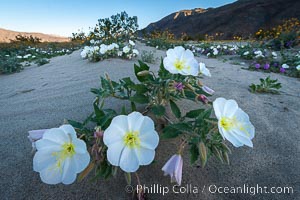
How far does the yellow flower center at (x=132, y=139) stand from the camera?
0.72 metres

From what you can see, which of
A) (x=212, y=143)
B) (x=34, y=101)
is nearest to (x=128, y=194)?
(x=212, y=143)

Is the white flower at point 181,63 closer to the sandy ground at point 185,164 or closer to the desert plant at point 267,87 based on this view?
the sandy ground at point 185,164

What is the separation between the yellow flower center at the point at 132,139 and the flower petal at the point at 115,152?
0.02 meters

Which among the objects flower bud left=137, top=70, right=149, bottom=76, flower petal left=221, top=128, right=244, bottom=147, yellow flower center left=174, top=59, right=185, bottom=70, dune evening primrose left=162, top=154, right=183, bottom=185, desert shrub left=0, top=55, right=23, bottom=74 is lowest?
desert shrub left=0, top=55, right=23, bottom=74

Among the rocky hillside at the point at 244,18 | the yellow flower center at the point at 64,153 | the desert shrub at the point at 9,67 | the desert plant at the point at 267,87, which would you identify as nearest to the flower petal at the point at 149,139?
the yellow flower center at the point at 64,153

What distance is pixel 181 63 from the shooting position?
109 centimetres

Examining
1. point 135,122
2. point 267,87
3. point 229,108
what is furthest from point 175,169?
point 267,87

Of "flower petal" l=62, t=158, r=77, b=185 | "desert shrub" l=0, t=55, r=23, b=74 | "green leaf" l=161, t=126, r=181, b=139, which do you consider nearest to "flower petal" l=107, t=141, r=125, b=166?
"flower petal" l=62, t=158, r=77, b=185

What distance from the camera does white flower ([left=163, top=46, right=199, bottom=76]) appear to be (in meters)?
1.01

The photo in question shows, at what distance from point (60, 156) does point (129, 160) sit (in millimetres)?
244

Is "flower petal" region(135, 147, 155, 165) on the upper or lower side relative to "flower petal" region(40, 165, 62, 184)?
upper

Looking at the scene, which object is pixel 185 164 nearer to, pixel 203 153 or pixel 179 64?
pixel 203 153

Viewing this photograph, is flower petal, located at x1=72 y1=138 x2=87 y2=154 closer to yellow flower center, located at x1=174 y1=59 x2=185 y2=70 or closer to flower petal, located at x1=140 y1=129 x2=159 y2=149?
flower petal, located at x1=140 y1=129 x2=159 y2=149

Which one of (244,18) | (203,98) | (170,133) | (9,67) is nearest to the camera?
(170,133)
